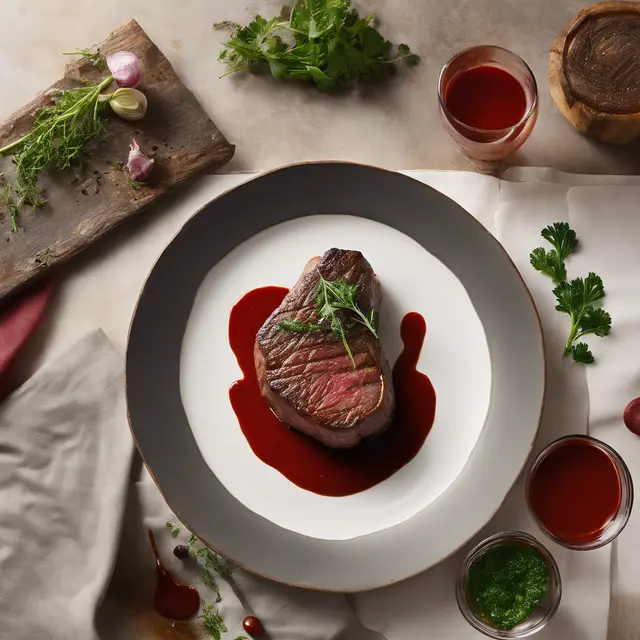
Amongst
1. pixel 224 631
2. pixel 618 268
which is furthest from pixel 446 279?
pixel 224 631

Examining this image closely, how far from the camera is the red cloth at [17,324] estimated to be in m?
3.90

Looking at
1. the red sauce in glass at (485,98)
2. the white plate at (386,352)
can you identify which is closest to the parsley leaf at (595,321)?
the white plate at (386,352)

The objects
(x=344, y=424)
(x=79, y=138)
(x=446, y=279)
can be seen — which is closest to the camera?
(x=344, y=424)

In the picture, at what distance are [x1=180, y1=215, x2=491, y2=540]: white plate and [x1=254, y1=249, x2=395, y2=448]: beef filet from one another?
0.70 feet

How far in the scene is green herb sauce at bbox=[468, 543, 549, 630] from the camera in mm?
3443

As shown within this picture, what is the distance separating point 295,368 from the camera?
3.55m

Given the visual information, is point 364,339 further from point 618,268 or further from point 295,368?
point 618,268

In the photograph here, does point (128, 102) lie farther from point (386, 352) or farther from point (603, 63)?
point (603, 63)

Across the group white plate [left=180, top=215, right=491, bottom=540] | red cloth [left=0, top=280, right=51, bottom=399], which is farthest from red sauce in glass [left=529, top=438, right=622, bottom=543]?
red cloth [left=0, top=280, right=51, bottom=399]

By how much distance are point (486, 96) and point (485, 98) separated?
1 cm

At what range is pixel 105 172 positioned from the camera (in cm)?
407

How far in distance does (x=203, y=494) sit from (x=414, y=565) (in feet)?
3.11

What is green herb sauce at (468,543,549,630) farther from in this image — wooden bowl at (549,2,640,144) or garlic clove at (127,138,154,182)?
garlic clove at (127,138,154,182)

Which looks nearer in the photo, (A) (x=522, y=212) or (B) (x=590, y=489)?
(B) (x=590, y=489)
